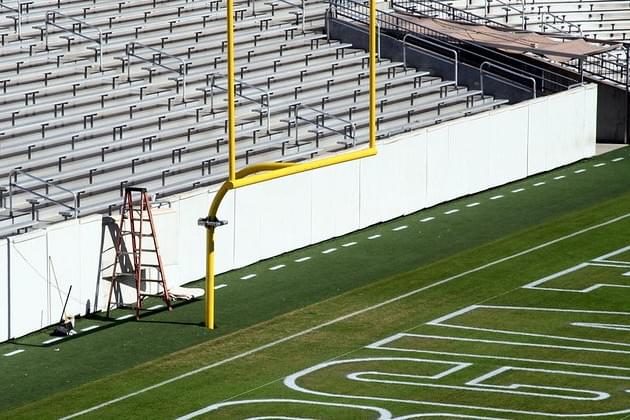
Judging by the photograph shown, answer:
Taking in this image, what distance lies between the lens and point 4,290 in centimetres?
1958

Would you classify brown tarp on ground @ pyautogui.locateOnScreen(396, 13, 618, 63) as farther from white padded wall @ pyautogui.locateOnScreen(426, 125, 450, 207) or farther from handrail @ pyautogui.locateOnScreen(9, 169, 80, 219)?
handrail @ pyautogui.locateOnScreen(9, 169, 80, 219)

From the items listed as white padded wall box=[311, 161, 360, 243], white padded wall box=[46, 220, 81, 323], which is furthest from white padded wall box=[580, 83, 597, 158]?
white padded wall box=[46, 220, 81, 323]

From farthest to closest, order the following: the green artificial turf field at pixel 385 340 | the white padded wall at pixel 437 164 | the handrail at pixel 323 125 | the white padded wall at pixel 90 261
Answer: the handrail at pixel 323 125 → the white padded wall at pixel 437 164 → the white padded wall at pixel 90 261 → the green artificial turf field at pixel 385 340

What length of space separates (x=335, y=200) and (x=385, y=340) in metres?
5.58

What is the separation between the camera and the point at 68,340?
2006 centimetres

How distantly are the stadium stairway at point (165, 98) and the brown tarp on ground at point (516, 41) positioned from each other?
198cm

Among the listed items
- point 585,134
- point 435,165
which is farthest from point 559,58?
point 435,165

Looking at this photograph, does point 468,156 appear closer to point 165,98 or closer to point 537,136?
point 537,136

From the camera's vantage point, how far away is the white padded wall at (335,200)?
2491cm

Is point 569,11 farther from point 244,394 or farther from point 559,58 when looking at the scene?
point 244,394

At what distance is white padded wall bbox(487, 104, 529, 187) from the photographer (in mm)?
28984

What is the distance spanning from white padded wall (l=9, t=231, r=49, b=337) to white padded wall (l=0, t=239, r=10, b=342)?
78 mm

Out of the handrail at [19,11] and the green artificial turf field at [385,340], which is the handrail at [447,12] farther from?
the green artificial turf field at [385,340]

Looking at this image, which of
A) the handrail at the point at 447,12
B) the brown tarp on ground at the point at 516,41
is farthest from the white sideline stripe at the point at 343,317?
the handrail at the point at 447,12
